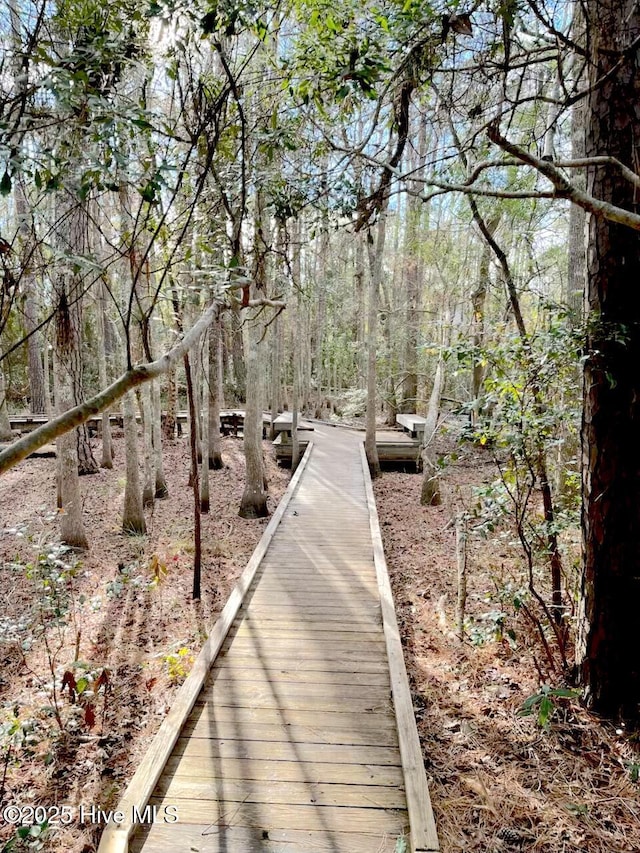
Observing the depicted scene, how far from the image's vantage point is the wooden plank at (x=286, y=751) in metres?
3.15

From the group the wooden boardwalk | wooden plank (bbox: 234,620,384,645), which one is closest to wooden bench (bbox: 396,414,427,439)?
the wooden boardwalk

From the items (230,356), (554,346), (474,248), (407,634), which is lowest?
(407,634)

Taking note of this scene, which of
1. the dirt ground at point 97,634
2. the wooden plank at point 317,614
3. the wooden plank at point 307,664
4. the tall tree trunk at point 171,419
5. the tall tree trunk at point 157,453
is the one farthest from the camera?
the tall tree trunk at point 171,419

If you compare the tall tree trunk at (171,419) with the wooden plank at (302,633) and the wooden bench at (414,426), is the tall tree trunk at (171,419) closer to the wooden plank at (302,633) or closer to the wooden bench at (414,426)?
the wooden bench at (414,426)

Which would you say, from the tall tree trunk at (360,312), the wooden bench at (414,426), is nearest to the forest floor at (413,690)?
the wooden bench at (414,426)

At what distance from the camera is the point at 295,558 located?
21.5 feet

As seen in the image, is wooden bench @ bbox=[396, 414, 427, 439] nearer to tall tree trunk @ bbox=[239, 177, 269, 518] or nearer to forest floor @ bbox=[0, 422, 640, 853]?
forest floor @ bbox=[0, 422, 640, 853]

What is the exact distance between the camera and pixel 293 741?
331 centimetres

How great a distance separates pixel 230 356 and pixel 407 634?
24523mm

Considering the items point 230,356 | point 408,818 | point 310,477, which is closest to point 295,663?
point 408,818

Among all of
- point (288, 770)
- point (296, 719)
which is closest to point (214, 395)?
point (296, 719)

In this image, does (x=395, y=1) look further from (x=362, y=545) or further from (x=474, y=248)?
(x=474, y=248)

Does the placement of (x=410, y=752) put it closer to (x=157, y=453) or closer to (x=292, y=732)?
(x=292, y=732)

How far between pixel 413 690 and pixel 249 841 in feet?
7.37
